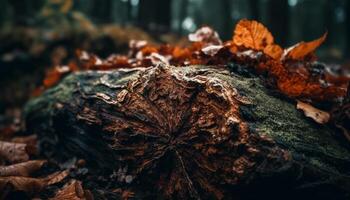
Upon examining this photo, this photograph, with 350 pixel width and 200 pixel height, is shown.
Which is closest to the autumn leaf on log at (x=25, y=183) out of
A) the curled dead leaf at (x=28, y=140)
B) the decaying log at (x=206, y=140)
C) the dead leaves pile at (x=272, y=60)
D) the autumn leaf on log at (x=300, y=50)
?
the decaying log at (x=206, y=140)

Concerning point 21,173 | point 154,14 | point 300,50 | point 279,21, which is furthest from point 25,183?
point 154,14

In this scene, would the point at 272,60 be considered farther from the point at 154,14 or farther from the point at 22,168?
the point at 154,14

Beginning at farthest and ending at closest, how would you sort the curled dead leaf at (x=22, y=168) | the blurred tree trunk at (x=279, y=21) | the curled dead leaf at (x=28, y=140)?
the blurred tree trunk at (x=279, y=21)
the curled dead leaf at (x=28, y=140)
the curled dead leaf at (x=22, y=168)

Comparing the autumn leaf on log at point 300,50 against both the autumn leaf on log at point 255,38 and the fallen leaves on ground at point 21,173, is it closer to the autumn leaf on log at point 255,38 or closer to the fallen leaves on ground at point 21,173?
the autumn leaf on log at point 255,38

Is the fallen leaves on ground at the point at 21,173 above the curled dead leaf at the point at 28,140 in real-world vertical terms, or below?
above

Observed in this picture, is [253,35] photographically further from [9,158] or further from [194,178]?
[9,158]

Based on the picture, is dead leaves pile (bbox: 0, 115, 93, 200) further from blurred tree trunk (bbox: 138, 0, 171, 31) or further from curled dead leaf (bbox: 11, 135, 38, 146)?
blurred tree trunk (bbox: 138, 0, 171, 31)

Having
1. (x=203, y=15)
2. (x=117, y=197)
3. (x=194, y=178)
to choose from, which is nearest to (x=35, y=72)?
(x=117, y=197)

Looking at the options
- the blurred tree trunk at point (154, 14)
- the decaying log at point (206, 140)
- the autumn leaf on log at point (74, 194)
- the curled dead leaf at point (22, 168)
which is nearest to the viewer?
the decaying log at point (206, 140)
